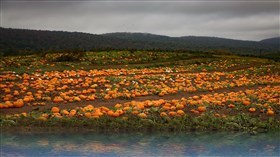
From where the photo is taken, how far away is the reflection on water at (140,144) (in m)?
8.68

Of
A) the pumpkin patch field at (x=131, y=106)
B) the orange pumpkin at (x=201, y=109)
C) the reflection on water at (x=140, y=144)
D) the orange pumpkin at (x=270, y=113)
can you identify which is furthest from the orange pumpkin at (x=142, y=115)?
the orange pumpkin at (x=270, y=113)

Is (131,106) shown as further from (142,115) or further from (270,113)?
(270,113)

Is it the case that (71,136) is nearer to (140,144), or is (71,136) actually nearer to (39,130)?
(39,130)

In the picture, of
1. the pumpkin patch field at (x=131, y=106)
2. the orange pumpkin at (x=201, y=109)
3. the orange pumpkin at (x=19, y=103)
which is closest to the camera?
the pumpkin patch field at (x=131, y=106)

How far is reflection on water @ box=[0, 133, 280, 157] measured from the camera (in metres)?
8.68

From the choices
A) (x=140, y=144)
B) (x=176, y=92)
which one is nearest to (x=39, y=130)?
(x=140, y=144)

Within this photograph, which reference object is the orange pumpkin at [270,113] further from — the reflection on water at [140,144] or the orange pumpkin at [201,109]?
the reflection on water at [140,144]

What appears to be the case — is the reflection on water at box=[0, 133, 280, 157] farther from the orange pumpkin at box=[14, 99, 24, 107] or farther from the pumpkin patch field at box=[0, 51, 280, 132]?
the orange pumpkin at box=[14, 99, 24, 107]

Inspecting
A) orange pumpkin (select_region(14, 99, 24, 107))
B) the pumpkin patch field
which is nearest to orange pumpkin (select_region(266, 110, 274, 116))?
the pumpkin patch field

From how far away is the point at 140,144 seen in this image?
955cm

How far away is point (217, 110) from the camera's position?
45.1ft

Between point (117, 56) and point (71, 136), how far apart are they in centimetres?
2938

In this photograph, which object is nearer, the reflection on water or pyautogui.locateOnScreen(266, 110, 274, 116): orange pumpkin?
the reflection on water

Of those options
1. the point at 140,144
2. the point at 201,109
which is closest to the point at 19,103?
the point at 140,144
